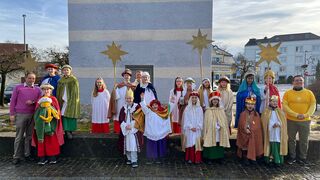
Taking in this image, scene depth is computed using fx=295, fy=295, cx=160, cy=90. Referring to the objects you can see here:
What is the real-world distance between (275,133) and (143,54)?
6332mm

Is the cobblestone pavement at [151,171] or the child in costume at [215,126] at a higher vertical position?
the child in costume at [215,126]

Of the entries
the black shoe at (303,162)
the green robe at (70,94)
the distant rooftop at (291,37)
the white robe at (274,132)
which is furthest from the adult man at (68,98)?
the distant rooftop at (291,37)

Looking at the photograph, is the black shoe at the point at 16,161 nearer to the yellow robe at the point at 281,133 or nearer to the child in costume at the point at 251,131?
the child in costume at the point at 251,131

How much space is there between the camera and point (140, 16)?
1103 cm

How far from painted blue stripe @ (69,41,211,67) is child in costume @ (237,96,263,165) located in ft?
15.8

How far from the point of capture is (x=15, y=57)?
21.0m

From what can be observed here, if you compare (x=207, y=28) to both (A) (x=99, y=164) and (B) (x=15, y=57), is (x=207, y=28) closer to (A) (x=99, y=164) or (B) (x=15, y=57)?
(A) (x=99, y=164)

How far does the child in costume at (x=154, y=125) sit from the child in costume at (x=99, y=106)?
4.66 ft

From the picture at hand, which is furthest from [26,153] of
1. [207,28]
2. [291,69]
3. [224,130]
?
[291,69]

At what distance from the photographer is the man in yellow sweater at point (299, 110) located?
6293 millimetres

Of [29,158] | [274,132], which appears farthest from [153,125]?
[29,158]

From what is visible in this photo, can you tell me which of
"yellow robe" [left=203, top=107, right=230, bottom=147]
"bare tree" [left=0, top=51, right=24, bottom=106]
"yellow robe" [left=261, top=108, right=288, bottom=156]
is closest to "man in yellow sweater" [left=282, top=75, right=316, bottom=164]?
"yellow robe" [left=261, top=108, right=288, bottom=156]

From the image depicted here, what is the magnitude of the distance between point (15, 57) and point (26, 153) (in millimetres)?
16610

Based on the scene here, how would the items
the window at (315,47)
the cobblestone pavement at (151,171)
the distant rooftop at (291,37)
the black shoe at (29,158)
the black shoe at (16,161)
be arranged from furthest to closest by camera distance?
the distant rooftop at (291,37)
the window at (315,47)
the black shoe at (29,158)
the black shoe at (16,161)
the cobblestone pavement at (151,171)
